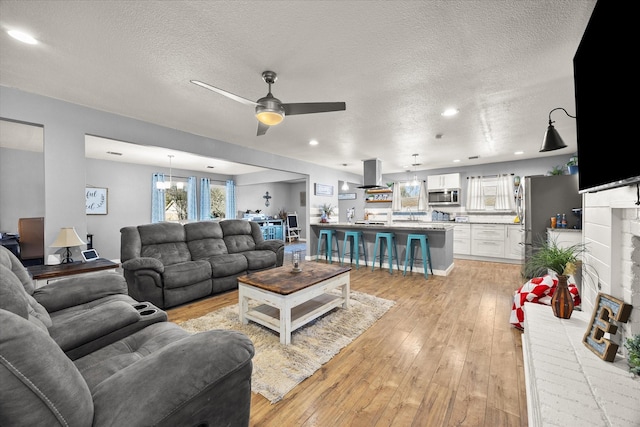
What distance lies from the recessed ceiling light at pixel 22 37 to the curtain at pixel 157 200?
225 inches

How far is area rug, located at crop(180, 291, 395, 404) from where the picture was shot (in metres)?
1.85

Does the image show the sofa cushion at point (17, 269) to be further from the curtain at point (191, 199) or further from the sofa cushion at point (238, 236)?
the curtain at point (191, 199)

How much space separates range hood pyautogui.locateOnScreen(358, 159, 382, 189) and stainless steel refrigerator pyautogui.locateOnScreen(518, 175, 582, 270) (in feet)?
9.45

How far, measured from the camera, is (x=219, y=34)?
187cm

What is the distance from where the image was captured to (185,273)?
3268 mm

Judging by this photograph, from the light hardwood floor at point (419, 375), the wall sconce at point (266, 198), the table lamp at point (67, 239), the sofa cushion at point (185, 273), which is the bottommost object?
the light hardwood floor at point (419, 375)

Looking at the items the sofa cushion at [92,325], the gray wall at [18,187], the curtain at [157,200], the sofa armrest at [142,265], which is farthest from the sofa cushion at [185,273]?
the curtain at [157,200]

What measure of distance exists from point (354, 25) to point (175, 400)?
224cm

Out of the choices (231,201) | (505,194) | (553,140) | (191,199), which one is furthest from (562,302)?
(231,201)

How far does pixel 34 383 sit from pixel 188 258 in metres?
3.36

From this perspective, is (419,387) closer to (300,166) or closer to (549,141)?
(549,141)

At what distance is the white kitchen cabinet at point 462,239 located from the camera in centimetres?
641

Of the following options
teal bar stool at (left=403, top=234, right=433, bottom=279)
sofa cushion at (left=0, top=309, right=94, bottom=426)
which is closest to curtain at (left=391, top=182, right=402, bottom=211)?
teal bar stool at (left=403, top=234, right=433, bottom=279)

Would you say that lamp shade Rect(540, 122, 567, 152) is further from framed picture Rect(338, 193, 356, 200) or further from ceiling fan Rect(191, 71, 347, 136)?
framed picture Rect(338, 193, 356, 200)
